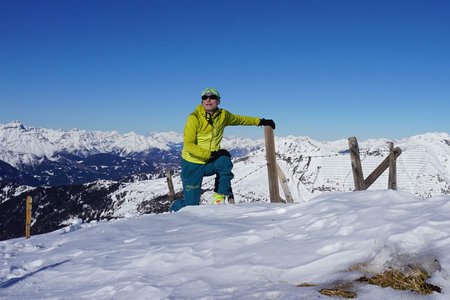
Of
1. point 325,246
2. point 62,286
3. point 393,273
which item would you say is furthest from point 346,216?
point 62,286

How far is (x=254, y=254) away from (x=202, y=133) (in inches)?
185

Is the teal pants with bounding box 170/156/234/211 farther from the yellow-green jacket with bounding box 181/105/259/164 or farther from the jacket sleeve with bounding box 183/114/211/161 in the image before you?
the jacket sleeve with bounding box 183/114/211/161

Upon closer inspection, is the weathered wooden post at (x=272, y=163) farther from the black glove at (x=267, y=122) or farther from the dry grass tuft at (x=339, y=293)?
the dry grass tuft at (x=339, y=293)

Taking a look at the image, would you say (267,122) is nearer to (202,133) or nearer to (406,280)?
(202,133)

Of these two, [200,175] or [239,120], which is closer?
[200,175]

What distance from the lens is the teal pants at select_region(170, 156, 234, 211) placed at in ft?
29.8

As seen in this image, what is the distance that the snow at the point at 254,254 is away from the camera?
11.7ft

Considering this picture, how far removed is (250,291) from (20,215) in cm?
19419

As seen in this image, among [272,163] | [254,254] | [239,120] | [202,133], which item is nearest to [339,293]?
[254,254]

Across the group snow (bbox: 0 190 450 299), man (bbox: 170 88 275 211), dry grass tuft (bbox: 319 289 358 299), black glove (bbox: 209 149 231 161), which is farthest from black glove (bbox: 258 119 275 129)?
dry grass tuft (bbox: 319 289 358 299)

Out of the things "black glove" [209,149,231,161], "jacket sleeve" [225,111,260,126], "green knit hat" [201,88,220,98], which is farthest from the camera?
"jacket sleeve" [225,111,260,126]

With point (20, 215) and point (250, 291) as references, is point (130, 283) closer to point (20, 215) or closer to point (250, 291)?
point (250, 291)

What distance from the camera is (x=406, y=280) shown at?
3.23 meters

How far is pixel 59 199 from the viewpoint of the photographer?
17162 centimetres
